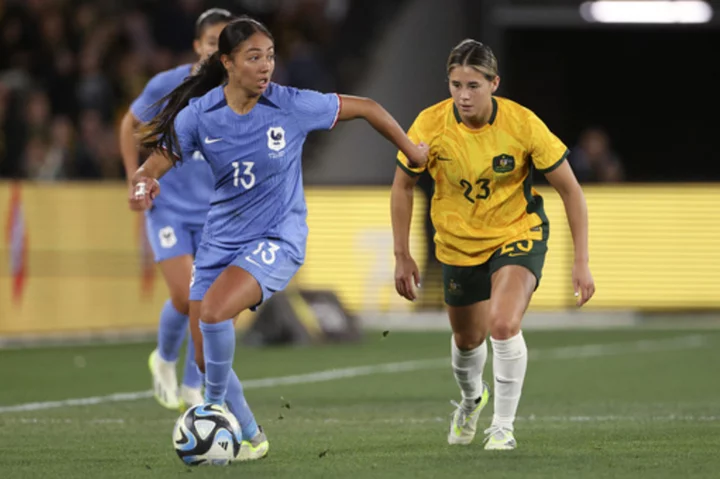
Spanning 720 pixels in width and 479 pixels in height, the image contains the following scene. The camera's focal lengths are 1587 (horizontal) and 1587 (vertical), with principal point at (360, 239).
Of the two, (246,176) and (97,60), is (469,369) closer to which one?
(246,176)

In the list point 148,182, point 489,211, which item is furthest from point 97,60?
point 148,182

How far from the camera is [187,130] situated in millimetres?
7934

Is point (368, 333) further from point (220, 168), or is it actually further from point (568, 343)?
point (220, 168)

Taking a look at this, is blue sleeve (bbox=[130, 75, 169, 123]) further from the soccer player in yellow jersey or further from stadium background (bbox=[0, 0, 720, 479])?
the soccer player in yellow jersey

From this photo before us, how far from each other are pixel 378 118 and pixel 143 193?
4.11 ft

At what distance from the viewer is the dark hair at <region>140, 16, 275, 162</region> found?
783 cm

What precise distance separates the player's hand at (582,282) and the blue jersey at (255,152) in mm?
1429

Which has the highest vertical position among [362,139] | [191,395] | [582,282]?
[582,282]

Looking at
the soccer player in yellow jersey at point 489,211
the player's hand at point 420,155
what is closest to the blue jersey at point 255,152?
the player's hand at point 420,155

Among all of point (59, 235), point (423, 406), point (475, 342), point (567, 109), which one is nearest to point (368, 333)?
point (59, 235)

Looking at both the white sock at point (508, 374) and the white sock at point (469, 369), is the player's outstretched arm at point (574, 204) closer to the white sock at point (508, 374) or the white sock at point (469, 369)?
the white sock at point (508, 374)

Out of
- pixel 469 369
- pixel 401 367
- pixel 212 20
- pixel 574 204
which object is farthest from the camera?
pixel 401 367

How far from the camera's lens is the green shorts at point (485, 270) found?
8.47 m

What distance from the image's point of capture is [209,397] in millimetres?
7871
